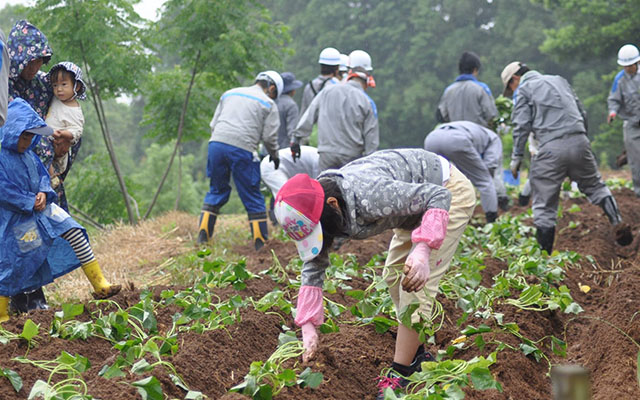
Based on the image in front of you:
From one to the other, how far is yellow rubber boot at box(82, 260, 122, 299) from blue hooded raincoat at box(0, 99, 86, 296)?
280mm

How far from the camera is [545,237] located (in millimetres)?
7055

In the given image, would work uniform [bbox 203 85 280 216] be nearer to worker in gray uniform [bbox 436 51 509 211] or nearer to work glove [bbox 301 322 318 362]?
worker in gray uniform [bbox 436 51 509 211]

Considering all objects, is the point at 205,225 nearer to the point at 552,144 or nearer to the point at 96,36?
the point at 96,36

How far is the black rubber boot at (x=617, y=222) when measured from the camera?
24.0ft

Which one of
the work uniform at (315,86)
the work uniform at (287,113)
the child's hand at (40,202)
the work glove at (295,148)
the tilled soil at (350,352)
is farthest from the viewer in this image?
the work uniform at (287,113)

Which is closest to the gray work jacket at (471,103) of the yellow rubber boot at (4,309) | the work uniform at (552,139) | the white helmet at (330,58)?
the white helmet at (330,58)

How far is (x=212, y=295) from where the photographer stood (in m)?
5.21

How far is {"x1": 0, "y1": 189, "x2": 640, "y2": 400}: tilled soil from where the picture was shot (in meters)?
3.51

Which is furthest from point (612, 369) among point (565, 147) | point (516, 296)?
point (565, 147)

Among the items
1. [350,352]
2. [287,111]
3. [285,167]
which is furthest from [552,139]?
[287,111]

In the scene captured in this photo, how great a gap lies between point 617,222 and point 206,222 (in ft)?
14.3

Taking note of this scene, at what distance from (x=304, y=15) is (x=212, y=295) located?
4245cm

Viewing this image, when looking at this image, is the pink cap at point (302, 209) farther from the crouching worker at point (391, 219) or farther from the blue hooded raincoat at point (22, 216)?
the blue hooded raincoat at point (22, 216)

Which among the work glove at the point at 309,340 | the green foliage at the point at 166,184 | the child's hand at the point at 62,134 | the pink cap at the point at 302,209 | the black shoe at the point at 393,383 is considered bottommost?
the green foliage at the point at 166,184
